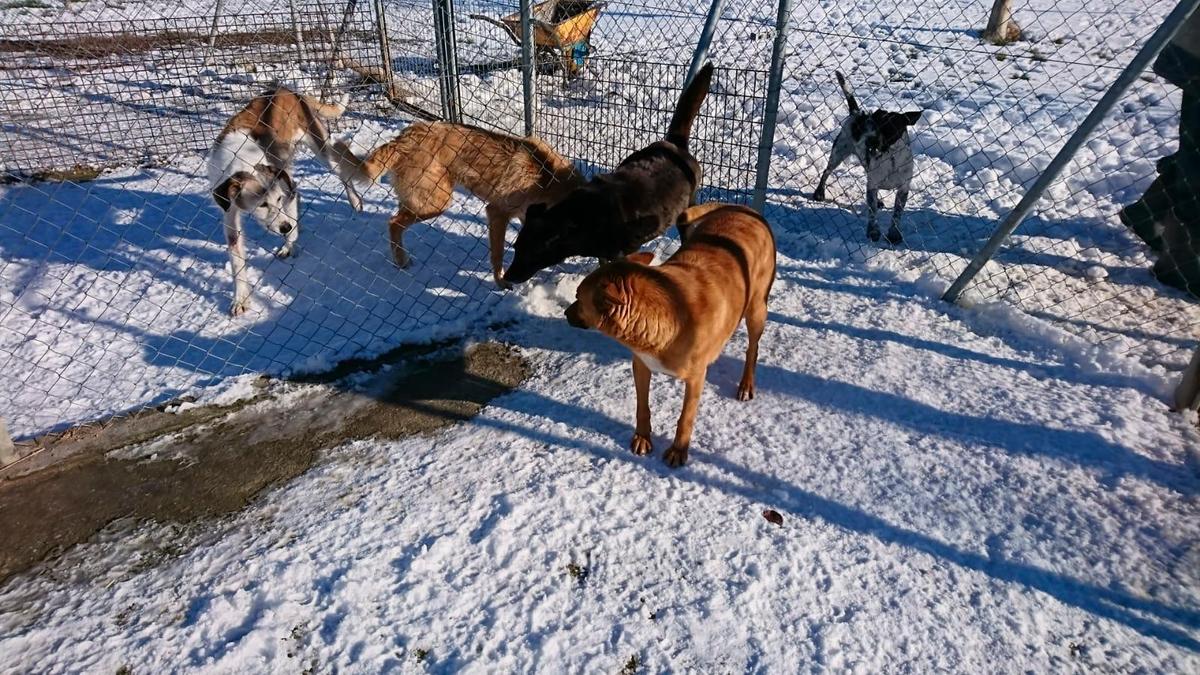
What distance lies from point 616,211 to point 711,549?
92.9 inches

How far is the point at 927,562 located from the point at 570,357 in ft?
7.18

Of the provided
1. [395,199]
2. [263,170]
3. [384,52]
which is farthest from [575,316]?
[384,52]

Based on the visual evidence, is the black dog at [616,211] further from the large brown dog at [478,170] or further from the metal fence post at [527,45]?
the metal fence post at [527,45]

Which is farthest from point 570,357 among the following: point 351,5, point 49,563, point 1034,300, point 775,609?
point 351,5

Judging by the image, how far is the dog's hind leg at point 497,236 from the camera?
15.5 ft

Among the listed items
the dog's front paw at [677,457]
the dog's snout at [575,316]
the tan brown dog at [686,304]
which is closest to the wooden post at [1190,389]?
the tan brown dog at [686,304]

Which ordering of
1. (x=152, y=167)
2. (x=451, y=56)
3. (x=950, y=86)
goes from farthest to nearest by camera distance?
(x=950, y=86), (x=451, y=56), (x=152, y=167)

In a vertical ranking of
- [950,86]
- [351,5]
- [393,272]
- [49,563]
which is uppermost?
[351,5]

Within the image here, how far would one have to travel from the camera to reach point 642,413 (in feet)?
10.4

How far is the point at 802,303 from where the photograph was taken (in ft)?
14.6

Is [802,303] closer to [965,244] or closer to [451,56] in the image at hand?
[965,244]

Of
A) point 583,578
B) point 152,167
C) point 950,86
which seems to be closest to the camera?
point 583,578

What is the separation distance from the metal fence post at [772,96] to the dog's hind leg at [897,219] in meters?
1.22

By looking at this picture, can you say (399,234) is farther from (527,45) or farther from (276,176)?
(527,45)
